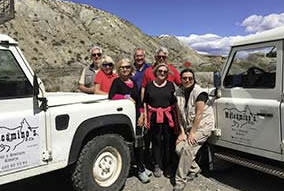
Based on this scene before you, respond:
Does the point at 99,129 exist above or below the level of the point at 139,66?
below

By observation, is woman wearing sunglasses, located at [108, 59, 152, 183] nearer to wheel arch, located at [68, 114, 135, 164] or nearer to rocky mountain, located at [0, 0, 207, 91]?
wheel arch, located at [68, 114, 135, 164]

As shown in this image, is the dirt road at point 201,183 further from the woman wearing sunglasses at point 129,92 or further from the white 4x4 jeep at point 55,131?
the white 4x4 jeep at point 55,131

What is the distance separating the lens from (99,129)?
194 inches

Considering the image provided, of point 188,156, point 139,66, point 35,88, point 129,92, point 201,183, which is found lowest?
point 201,183

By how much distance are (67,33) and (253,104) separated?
65.9 metres

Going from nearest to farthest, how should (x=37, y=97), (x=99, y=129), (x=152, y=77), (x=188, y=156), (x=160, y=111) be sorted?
(x=37, y=97) < (x=99, y=129) < (x=188, y=156) < (x=160, y=111) < (x=152, y=77)

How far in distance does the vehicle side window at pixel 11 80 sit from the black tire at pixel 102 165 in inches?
41.1

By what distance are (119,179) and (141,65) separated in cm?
211

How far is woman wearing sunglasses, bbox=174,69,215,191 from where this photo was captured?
5.45 meters

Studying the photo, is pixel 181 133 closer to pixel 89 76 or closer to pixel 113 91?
pixel 113 91

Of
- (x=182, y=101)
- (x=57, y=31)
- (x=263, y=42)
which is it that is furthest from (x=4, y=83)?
(x=57, y=31)

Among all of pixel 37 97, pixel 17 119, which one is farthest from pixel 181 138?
pixel 17 119

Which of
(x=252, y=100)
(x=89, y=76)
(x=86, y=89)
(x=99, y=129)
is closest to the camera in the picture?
(x=99, y=129)

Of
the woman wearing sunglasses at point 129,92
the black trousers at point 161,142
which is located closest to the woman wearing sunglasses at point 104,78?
the woman wearing sunglasses at point 129,92
